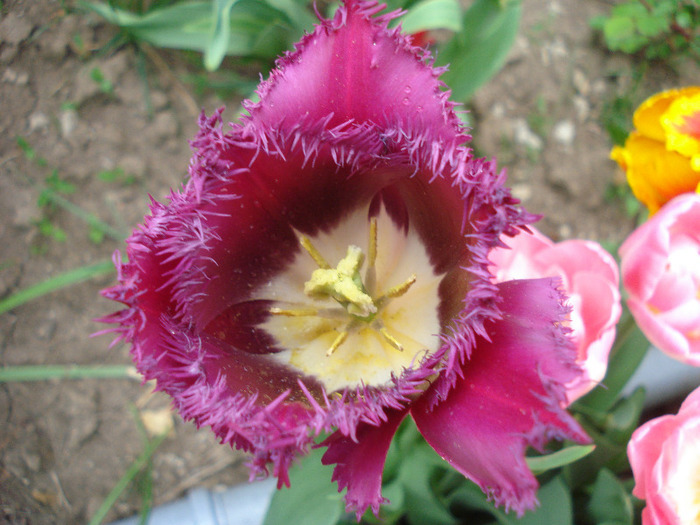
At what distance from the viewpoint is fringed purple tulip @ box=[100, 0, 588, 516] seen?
50 cm

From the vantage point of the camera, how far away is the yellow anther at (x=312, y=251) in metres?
0.78

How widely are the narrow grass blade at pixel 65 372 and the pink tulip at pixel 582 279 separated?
3.07 feet

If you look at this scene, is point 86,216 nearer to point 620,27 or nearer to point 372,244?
point 372,244

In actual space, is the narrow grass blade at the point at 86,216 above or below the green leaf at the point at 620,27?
below

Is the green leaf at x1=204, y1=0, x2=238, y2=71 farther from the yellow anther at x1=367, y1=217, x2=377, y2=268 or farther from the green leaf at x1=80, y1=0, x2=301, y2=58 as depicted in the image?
the yellow anther at x1=367, y1=217, x2=377, y2=268

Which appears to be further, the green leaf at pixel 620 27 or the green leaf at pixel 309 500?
the green leaf at pixel 620 27

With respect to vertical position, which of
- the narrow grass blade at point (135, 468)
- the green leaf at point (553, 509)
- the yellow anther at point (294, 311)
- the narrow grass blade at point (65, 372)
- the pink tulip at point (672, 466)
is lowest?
the narrow grass blade at point (135, 468)

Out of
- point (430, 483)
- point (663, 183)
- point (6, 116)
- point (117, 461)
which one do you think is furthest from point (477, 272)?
point (6, 116)

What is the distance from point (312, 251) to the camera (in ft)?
2.57

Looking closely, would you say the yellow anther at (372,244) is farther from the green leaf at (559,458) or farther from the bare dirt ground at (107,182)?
the bare dirt ground at (107,182)

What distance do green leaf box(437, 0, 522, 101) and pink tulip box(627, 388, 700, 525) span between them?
76cm

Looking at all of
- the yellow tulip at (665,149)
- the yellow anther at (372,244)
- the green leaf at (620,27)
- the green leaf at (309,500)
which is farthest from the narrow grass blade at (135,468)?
the green leaf at (620,27)

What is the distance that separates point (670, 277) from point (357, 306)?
388 mm

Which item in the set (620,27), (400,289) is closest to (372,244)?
(400,289)
